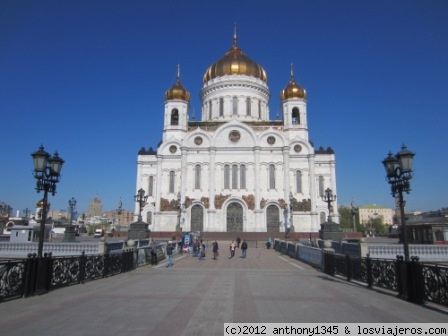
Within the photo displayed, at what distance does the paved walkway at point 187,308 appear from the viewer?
19.0 ft

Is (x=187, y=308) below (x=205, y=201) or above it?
below

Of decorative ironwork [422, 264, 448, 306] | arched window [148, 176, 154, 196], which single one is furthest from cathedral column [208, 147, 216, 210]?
decorative ironwork [422, 264, 448, 306]

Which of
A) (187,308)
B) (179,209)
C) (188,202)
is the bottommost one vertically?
(187,308)

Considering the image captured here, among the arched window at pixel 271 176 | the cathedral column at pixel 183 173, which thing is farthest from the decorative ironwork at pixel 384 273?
the cathedral column at pixel 183 173

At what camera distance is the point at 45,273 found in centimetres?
911

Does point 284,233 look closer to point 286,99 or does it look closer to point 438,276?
point 286,99

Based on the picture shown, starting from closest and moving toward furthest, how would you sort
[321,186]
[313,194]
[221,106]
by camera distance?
[313,194]
[321,186]
[221,106]

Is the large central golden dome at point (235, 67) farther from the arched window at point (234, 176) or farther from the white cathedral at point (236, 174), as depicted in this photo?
the arched window at point (234, 176)

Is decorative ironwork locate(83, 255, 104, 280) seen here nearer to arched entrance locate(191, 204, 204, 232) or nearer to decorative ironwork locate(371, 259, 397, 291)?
decorative ironwork locate(371, 259, 397, 291)

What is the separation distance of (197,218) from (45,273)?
3342 centimetres

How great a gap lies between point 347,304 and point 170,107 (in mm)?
42981

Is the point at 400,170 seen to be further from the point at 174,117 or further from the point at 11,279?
the point at 174,117

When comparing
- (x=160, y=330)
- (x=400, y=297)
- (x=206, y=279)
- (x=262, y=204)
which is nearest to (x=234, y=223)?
(x=262, y=204)

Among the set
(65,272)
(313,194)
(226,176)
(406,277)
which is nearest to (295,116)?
(313,194)
